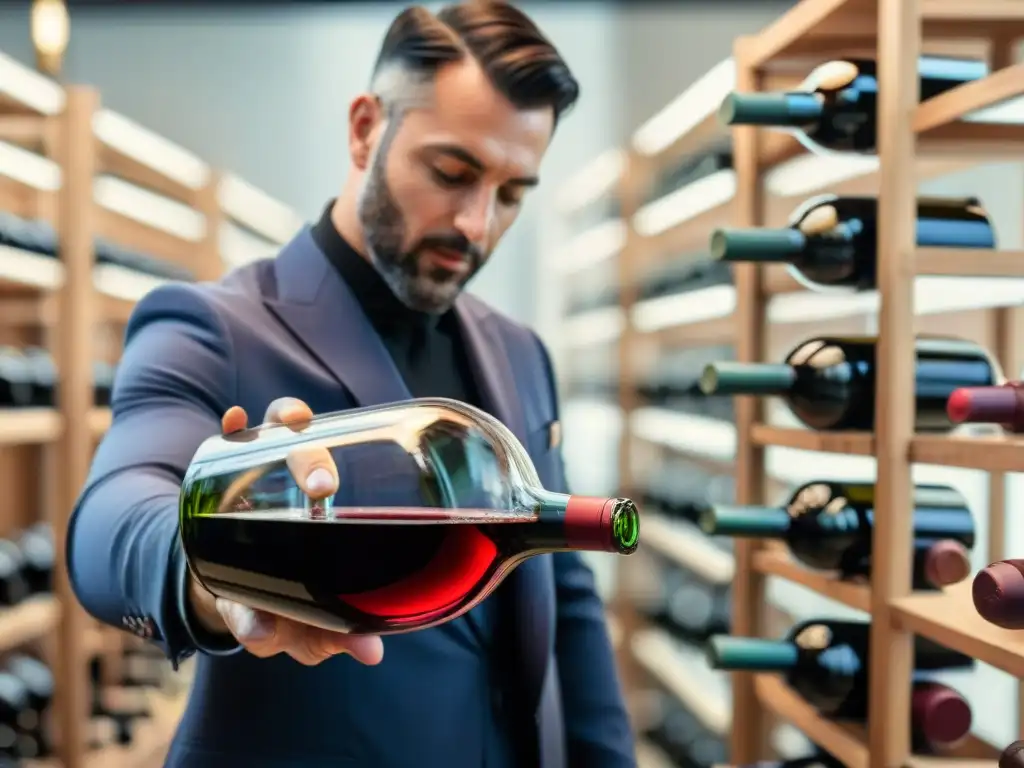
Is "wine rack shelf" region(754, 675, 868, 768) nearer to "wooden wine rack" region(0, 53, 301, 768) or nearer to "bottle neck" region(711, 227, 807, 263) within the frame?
"bottle neck" region(711, 227, 807, 263)

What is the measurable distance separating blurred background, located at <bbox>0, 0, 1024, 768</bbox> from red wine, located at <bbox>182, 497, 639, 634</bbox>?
30.0 inches

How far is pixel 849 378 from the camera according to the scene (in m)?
1.23

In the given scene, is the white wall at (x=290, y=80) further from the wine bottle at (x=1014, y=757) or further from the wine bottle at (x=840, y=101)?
the wine bottle at (x=1014, y=757)

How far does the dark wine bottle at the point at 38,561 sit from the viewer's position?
2.40 meters

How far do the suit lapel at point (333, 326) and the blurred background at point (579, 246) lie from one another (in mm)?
464

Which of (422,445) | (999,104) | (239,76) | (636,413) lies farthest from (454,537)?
(636,413)

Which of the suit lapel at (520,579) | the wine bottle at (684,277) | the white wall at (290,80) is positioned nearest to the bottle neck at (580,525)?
the suit lapel at (520,579)

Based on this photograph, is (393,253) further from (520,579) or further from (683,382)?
(683,382)

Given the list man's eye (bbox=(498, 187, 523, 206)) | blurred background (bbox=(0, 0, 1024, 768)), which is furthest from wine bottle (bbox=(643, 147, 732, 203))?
man's eye (bbox=(498, 187, 523, 206))

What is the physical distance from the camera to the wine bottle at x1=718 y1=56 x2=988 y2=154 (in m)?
1.22

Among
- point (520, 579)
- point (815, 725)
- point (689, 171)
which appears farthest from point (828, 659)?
point (689, 171)

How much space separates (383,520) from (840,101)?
824 millimetres

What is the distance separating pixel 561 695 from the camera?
1.35 metres

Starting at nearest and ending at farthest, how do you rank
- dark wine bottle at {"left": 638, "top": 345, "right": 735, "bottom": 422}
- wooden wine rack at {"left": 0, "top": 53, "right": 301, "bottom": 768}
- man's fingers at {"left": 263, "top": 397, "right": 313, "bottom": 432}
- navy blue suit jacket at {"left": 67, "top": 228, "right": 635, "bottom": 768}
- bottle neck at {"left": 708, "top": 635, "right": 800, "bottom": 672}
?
man's fingers at {"left": 263, "top": 397, "right": 313, "bottom": 432}
navy blue suit jacket at {"left": 67, "top": 228, "right": 635, "bottom": 768}
bottle neck at {"left": 708, "top": 635, "right": 800, "bottom": 672}
wooden wine rack at {"left": 0, "top": 53, "right": 301, "bottom": 768}
dark wine bottle at {"left": 638, "top": 345, "right": 735, "bottom": 422}
